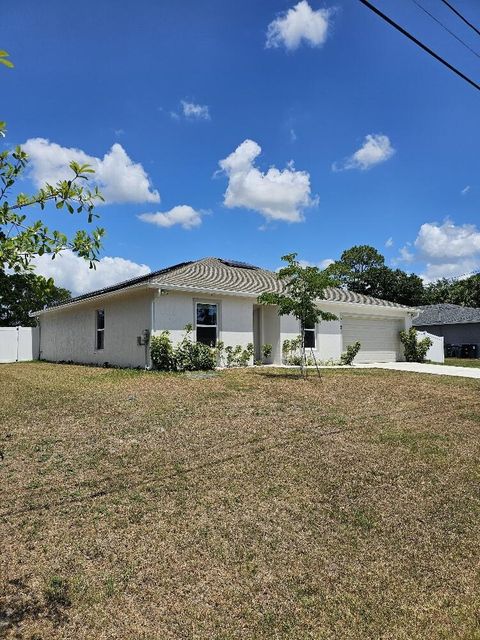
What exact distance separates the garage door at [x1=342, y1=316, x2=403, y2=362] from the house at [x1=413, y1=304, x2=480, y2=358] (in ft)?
31.1

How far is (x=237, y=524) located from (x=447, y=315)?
33.1m

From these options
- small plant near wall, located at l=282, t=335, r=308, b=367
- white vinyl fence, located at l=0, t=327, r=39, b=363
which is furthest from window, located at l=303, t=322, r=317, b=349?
white vinyl fence, located at l=0, t=327, r=39, b=363

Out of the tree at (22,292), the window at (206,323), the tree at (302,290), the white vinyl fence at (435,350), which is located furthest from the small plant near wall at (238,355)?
the tree at (22,292)

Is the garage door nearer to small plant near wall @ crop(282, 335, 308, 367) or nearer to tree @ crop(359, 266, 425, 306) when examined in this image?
small plant near wall @ crop(282, 335, 308, 367)

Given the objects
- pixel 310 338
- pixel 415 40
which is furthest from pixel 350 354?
pixel 415 40

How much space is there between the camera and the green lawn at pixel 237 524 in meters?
2.96

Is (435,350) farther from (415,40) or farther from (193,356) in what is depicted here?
(415,40)

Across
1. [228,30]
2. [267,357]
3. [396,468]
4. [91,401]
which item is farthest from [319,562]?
[267,357]

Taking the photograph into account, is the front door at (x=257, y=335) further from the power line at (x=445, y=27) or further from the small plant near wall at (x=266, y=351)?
the power line at (x=445, y=27)

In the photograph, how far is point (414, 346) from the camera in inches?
853

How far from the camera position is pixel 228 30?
23.3 ft

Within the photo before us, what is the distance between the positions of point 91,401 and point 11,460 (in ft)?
11.3

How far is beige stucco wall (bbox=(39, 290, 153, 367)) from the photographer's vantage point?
50.1ft

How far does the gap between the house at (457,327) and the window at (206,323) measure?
65.2 feet
